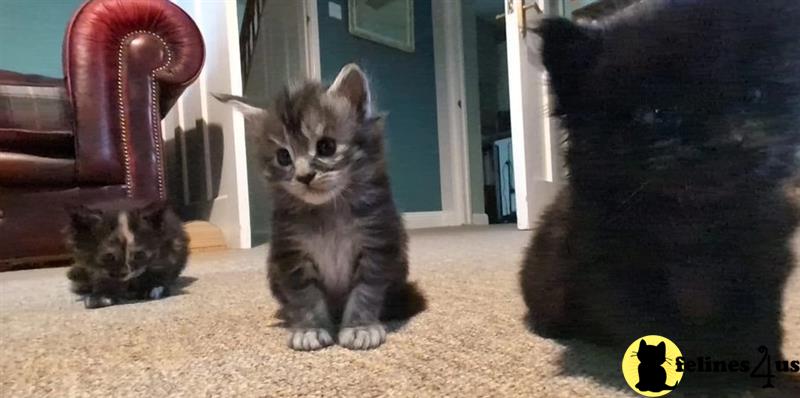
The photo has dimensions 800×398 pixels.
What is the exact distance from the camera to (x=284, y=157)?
965 millimetres

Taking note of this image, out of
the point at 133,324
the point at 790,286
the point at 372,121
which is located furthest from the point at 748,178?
the point at 133,324

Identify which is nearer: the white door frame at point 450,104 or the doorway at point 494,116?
the white door frame at point 450,104

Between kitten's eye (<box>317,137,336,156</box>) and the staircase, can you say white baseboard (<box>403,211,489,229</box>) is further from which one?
kitten's eye (<box>317,137,336,156</box>)

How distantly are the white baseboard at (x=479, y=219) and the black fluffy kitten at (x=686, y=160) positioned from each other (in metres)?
4.19

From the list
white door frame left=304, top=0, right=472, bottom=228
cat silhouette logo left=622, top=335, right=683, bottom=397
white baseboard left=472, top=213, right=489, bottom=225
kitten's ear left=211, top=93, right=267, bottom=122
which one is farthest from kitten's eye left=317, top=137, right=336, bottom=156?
white baseboard left=472, top=213, right=489, bottom=225

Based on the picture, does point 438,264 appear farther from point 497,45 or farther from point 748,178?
point 497,45

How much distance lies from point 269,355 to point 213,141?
2.26 meters

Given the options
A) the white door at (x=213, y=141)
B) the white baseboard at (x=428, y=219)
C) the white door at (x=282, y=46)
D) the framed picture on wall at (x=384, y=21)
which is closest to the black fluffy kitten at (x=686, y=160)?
the white door at (x=213, y=141)

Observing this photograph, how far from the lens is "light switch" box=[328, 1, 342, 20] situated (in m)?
4.07

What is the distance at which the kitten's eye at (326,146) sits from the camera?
3.10ft

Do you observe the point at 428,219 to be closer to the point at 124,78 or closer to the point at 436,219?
the point at 436,219

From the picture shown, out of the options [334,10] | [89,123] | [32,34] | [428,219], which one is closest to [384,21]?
[334,10]

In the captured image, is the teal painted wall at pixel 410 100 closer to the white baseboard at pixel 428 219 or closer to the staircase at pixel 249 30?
the white baseboard at pixel 428 219

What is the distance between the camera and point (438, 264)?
1.84 metres
